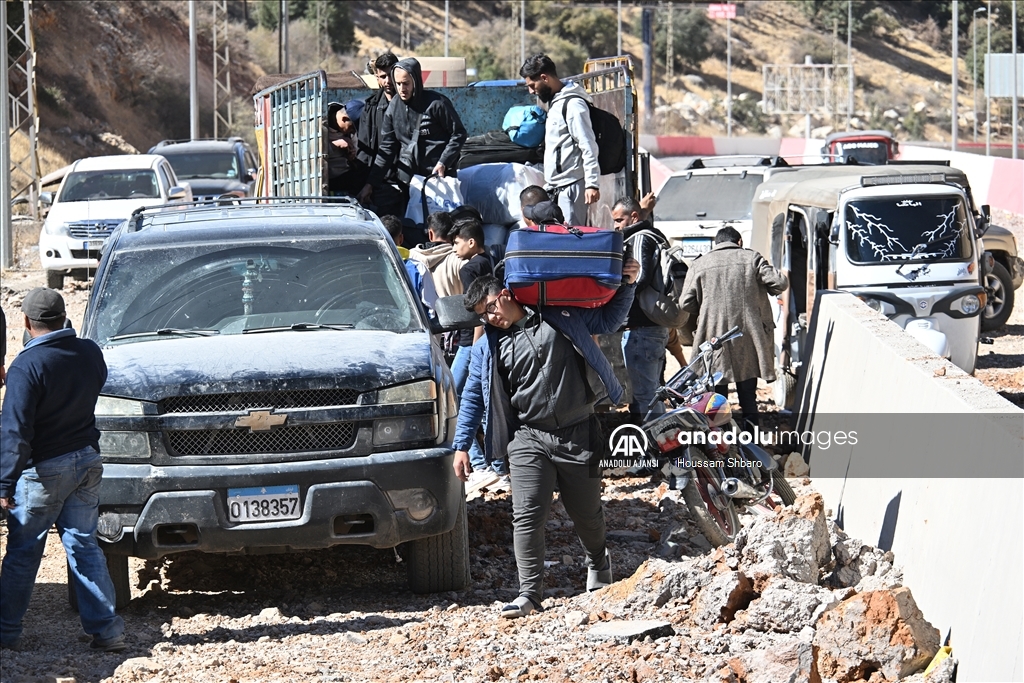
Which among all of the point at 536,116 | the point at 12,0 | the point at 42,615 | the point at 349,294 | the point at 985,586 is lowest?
the point at 42,615

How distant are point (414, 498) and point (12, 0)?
39.7m

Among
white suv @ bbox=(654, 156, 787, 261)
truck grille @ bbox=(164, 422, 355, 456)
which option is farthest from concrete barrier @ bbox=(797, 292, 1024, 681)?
white suv @ bbox=(654, 156, 787, 261)

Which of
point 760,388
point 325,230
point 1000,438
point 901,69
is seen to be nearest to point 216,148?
point 760,388

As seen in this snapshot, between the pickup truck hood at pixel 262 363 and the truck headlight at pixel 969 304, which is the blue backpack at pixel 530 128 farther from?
the pickup truck hood at pixel 262 363

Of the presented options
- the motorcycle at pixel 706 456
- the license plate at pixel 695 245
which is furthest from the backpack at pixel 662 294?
the license plate at pixel 695 245

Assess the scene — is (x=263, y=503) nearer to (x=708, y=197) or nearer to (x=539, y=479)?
(x=539, y=479)

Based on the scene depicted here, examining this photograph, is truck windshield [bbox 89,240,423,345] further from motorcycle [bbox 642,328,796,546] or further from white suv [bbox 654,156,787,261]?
white suv [bbox 654,156,787,261]

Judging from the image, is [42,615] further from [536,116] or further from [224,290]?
[536,116]

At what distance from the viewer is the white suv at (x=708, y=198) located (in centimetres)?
1670

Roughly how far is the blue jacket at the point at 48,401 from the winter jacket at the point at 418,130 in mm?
5302

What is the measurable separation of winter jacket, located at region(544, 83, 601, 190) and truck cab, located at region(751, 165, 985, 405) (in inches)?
118

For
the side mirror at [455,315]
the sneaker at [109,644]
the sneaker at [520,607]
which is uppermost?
the side mirror at [455,315]

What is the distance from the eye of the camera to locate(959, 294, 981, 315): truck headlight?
39.2 feet

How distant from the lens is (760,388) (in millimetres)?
13516
